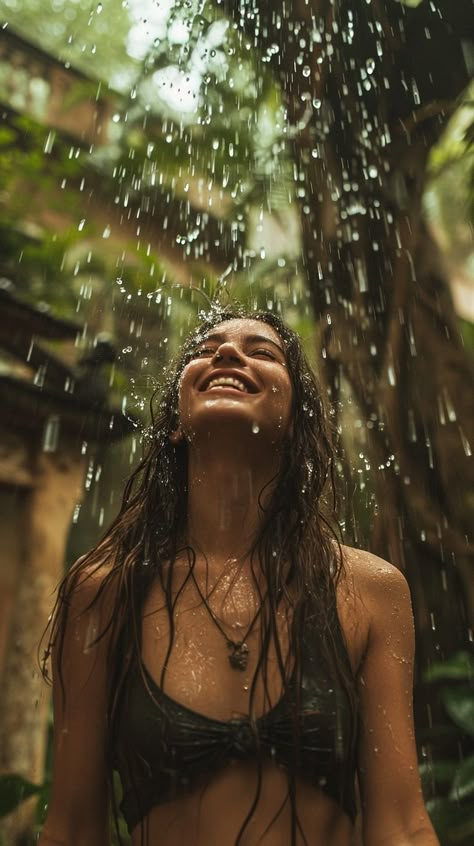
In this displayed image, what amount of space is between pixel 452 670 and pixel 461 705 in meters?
0.15

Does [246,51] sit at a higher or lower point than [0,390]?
higher

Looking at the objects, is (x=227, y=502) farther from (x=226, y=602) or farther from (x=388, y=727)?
(x=388, y=727)

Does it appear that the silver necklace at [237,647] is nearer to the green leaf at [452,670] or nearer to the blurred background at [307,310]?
the blurred background at [307,310]

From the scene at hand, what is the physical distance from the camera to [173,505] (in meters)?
1.78

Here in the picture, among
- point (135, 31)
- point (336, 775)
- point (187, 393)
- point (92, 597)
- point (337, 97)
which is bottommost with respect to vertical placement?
point (336, 775)

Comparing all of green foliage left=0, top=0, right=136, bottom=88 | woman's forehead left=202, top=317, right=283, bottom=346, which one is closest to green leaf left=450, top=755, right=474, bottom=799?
woman's forehead left=202, top=317, right=283, bottom=346

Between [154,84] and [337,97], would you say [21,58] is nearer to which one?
[154,84]

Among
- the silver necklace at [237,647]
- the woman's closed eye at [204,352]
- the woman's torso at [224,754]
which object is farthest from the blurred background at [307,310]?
the woman's torso at [224,754]

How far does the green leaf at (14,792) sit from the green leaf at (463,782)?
62.5 inches

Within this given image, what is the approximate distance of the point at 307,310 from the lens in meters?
4.80

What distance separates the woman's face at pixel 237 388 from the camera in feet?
5.25

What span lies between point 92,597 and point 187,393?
471 millimetres

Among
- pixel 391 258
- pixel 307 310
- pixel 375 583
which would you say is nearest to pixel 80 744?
pixel 375 583

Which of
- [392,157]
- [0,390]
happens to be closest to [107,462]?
[0,390]
